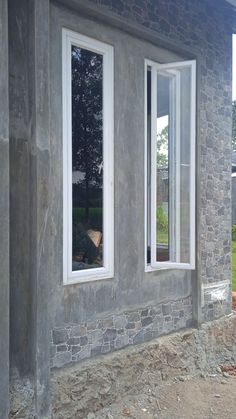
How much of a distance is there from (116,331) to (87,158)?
2024 mm

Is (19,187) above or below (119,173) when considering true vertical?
below

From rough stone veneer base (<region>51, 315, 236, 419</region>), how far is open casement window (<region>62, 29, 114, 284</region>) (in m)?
0.97

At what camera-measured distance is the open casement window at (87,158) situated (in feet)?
13.8

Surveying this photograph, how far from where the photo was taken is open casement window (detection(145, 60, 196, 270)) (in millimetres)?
5020

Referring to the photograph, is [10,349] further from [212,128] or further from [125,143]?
[212,128]

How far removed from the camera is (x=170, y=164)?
5.23m

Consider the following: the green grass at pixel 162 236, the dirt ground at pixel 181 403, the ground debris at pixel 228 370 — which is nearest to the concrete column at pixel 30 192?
the dirt ground at pixel 181 403

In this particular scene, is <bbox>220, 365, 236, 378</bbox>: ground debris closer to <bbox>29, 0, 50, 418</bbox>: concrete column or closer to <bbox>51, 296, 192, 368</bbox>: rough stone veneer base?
<bbox>51, 296, 192, 368</bbox>: rough stone veneer base

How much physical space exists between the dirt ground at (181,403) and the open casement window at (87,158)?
4.97 ft

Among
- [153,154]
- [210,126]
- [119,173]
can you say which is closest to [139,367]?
[119,173]

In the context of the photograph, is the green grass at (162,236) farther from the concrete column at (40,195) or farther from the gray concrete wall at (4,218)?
the gray concrete wall at (4,218)

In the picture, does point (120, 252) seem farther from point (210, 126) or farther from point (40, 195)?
point (210, 126)

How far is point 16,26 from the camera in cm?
374

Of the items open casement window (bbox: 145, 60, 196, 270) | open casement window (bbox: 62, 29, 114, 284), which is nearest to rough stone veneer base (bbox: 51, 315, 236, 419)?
open casement window (bbox: 62, 29, 114, 284)
